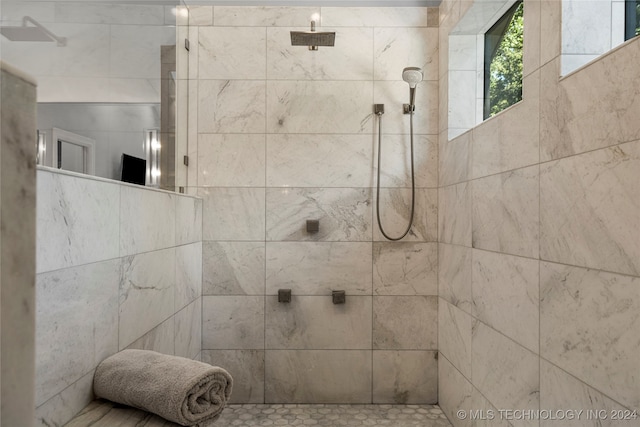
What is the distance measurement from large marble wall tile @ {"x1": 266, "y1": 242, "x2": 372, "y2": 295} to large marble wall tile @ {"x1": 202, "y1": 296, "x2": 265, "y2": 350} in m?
0.16

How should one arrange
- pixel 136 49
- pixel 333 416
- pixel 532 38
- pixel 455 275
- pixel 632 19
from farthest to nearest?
pixel 333 416
pixel 455 275
pixel 136 49
pixel 532 38
pixel 632 19

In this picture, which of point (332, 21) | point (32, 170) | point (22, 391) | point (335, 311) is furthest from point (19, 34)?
point (335, 311)

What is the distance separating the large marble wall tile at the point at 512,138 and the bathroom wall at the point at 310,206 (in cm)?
64

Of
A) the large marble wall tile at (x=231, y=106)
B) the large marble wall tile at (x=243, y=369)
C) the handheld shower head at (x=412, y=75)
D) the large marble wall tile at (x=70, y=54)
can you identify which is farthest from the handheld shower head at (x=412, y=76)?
the large marble wall tile at (x=243, y=369)

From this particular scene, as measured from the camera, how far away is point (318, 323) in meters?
2.50

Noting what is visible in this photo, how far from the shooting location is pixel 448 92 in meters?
2.35

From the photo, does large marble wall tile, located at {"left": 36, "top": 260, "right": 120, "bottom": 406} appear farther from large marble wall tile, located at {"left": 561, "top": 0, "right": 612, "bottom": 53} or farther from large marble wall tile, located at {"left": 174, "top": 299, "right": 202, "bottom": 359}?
large marble wall tile, located at {"left": 561, "top": 0, "right": 612, "bottom": 53}

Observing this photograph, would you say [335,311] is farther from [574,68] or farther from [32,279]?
[32,279]

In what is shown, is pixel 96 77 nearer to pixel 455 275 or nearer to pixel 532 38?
pixel 532 38

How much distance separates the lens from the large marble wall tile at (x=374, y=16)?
98.6 inches

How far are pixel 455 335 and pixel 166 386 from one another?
63.2 inches

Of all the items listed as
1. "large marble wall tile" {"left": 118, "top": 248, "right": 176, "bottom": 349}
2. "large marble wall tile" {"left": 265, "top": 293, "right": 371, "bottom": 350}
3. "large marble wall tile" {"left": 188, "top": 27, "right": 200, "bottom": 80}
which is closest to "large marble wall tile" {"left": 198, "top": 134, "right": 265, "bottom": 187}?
"large marble wall tile" {"left": 188, "top": 27, "right": 200, "bottom": 80}

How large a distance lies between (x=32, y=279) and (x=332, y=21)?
2514mm

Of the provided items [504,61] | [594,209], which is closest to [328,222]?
[504,61]
